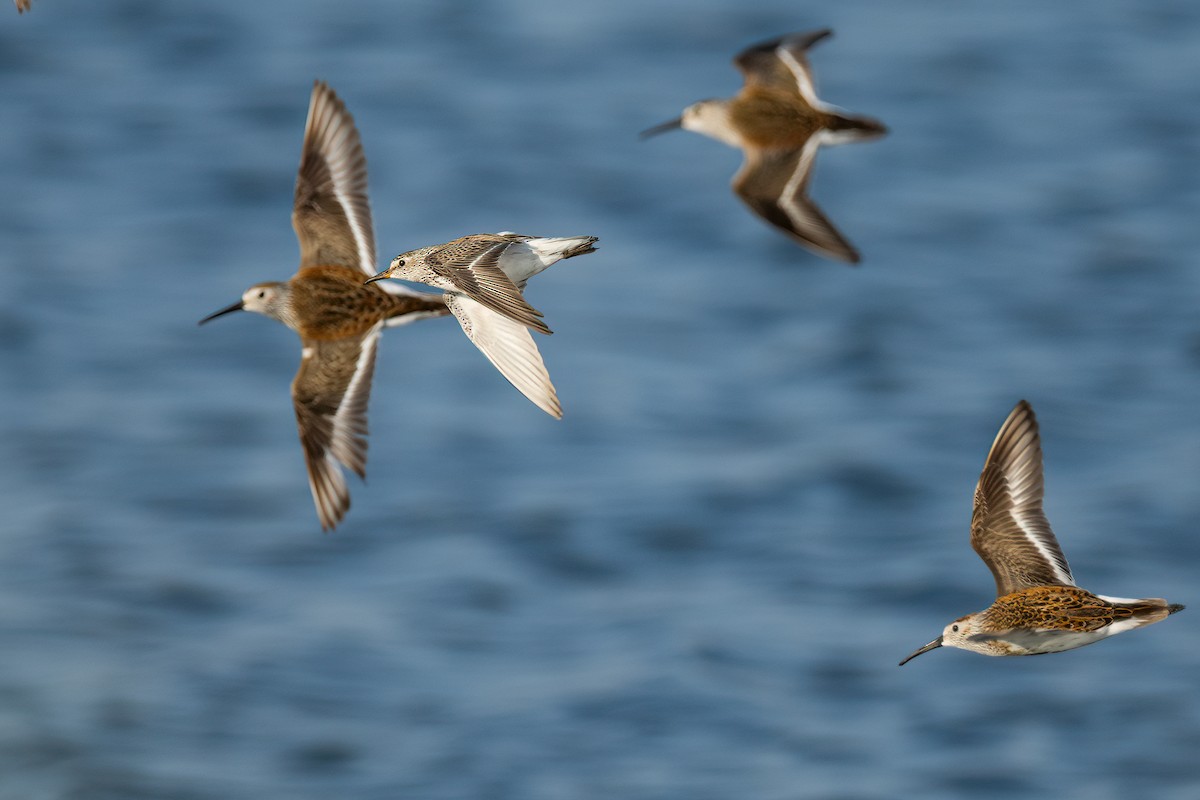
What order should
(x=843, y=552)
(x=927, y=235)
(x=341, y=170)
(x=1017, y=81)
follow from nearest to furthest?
(x=341, y=170)
(x=843, y=552)
(x=927, y=235)
(x=1017, y=81)

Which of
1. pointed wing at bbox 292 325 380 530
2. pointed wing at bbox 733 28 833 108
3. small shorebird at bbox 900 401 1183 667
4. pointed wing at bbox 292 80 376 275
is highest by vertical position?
pointed wing at bbox 733 28 833 108

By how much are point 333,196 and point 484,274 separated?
3.64 m

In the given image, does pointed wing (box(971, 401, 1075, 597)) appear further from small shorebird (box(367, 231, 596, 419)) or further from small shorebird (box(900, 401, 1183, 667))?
small shorebird (box(367, 231, 596, 419))

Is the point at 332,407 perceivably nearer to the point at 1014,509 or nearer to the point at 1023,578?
the point at 1014,509

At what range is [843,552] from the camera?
104ft

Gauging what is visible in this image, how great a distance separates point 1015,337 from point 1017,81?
8869 millimetres

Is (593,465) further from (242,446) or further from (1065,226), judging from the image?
(1065,226)

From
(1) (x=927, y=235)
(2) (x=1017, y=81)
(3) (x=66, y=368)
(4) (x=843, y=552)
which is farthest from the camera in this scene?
(2) (x=1017, y=81)

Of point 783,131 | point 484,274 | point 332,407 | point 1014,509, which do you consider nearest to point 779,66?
point 783,131

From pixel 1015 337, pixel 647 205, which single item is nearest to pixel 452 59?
pixel 647 205

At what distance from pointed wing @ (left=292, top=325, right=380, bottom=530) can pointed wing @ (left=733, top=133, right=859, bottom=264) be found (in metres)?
3.09

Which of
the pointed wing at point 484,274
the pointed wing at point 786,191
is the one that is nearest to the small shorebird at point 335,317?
the pointed wing at point 484,274

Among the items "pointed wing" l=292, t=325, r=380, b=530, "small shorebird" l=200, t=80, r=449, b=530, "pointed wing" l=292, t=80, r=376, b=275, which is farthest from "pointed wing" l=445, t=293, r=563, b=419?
"pointed wing" l=292, t=80, r=376, b=275

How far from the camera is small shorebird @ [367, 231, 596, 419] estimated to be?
1007cm
